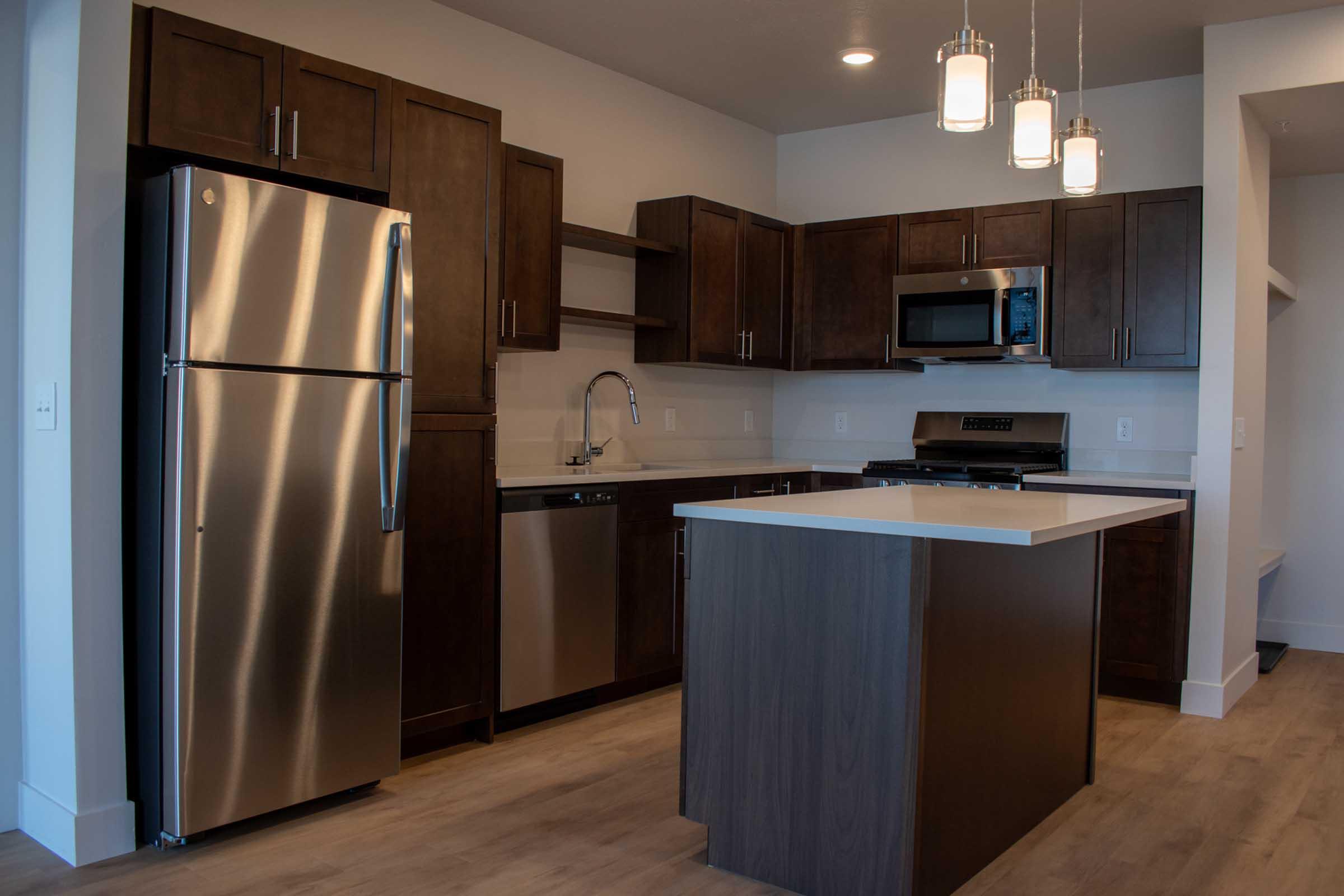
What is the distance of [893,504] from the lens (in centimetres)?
259

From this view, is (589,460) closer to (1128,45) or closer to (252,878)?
(252,878)

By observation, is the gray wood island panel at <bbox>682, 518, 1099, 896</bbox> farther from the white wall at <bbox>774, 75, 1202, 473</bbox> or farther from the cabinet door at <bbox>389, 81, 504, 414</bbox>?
the white wall at <bbox>774, 75, 1202, 473</bbox>

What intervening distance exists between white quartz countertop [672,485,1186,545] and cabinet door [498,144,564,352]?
1.35 metres

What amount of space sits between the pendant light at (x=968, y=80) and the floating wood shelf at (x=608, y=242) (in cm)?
216

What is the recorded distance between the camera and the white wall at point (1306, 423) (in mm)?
5004

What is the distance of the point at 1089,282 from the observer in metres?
4.36

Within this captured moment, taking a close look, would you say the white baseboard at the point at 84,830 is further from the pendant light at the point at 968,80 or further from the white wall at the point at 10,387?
the pendant light at the point at 968,80

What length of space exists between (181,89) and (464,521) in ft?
4.75

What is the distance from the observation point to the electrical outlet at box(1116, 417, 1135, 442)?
458cm

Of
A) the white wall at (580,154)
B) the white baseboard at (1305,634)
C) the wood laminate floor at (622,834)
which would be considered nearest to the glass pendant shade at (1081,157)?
the wood laminate floor at (622,834)

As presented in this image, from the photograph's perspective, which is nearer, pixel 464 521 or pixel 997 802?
pixel 997 802

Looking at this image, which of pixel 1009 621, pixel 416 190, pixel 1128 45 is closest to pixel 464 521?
pixel 416 190

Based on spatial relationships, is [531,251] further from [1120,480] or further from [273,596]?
[1120,480]

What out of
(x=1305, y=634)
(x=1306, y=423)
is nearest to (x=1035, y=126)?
(x=1306, y=423)
